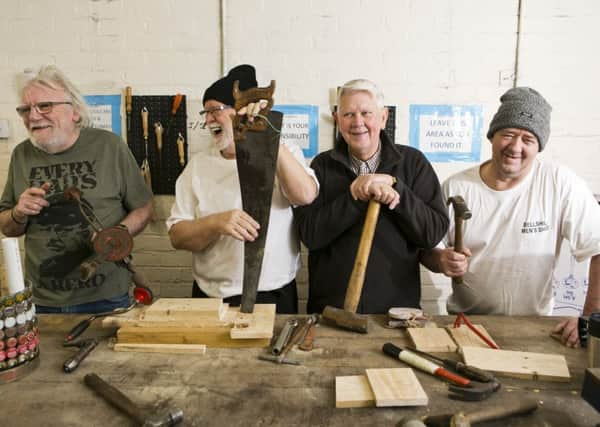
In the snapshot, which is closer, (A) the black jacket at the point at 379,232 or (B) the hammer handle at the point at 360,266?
(B) the hammer handle at the point at 360,266

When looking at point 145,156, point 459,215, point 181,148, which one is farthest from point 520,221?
point 145,156

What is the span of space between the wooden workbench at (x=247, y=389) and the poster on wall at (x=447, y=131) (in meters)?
1.50

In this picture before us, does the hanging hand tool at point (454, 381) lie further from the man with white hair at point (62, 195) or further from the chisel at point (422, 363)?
the man with white hair at point (62, 195)

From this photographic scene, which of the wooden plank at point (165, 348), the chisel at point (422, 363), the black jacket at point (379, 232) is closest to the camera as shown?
the chisel at point (422, 363)

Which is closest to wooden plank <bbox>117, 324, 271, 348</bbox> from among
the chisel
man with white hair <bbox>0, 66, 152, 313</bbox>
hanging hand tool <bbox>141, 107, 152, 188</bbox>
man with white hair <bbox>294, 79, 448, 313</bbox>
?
the chisel

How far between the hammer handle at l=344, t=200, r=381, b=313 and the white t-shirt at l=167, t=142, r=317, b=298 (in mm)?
406

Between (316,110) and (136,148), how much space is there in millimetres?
1182

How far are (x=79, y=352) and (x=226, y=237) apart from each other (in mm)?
750

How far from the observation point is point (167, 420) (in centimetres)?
92

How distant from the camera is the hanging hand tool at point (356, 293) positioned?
1.43 m

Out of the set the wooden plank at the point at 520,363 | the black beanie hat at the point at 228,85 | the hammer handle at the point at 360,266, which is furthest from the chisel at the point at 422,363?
the black beanie hat at the point at 228,85

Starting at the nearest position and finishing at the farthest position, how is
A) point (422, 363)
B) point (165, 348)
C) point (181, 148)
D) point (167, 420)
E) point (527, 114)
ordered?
point (167, 420)
point (422, 363)
point (165, 348)
point (527, 114)
point (181, 148)

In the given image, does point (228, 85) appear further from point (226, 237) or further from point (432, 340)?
point (432, 340)

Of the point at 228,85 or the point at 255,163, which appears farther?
the point at 228,85
